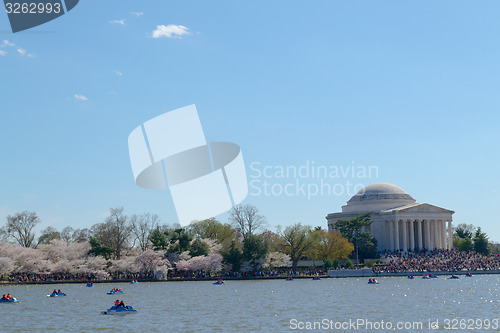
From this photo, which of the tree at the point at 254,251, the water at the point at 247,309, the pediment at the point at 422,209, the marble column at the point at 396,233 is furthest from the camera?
Result: the pediment at the point at 422,209

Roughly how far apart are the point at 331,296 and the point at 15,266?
67.1 meters

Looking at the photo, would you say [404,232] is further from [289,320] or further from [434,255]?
[289,320]

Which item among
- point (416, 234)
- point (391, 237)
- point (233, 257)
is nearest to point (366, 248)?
point (391, 237)

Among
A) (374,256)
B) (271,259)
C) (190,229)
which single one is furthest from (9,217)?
(374,256)

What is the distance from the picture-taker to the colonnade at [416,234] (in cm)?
15588

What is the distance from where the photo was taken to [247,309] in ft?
184

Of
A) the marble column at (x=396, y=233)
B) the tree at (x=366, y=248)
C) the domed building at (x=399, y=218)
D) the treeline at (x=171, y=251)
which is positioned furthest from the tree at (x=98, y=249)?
the marble column at (x=396, y=233)

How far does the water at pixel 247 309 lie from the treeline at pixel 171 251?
3380 cm

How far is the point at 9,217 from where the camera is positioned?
14112 cm

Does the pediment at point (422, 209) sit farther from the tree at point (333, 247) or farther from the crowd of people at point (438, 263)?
the tree at point (333, 247)

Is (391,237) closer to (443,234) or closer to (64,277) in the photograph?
(443,234)

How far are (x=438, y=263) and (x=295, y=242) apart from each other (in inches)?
1028

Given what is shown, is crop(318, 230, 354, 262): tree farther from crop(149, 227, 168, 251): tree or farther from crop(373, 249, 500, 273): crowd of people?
crop(149, 227, 168, 251): tree

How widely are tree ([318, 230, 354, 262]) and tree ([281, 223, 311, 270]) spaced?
6.59m
